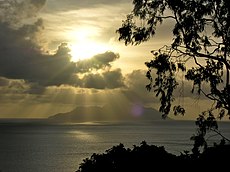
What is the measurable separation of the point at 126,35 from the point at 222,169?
33.5 ft

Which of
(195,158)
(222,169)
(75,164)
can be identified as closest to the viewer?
(222,169)

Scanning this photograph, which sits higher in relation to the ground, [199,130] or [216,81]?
[216,81]

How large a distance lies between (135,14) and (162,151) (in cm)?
898

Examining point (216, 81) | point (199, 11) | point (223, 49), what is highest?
point (199, 11)

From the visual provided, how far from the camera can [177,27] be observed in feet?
88.6

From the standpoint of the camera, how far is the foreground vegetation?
84.1 feet

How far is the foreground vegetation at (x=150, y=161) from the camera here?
84.1ft

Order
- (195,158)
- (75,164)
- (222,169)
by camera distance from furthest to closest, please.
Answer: (75,164)
(195,158)
(222,169)

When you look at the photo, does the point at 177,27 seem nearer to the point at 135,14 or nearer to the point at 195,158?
the point at 135,14

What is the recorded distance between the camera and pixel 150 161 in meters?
25.9

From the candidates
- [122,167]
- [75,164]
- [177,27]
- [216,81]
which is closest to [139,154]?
[122,167]

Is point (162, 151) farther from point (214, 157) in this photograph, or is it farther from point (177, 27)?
point (177, 27)

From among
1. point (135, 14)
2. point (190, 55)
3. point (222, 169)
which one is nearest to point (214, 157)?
point (222, 169)

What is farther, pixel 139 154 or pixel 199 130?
pixel 199 130
